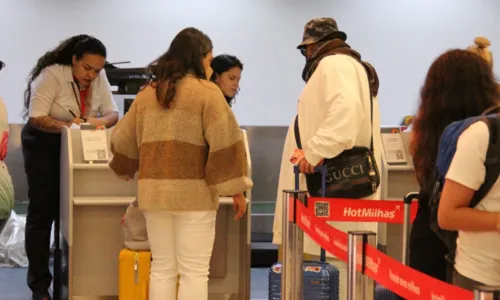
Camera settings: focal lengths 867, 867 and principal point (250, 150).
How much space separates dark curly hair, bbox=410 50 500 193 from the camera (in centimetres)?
321

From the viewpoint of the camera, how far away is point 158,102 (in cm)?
400

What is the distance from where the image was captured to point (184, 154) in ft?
13.1

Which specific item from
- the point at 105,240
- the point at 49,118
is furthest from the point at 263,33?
the point at 105,240

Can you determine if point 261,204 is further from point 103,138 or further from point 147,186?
point 147,186

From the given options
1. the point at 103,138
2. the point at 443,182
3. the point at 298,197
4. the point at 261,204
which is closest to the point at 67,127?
the point at 103,138

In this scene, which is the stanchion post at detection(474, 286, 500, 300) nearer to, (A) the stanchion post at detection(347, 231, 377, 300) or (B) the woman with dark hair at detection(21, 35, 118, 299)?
(A) the stanchion post at detection(347, 231, 377, 300)

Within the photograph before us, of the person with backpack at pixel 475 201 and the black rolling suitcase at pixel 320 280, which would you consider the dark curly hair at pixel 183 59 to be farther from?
the person with backpack at pixel 475 201

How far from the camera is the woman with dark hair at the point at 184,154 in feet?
13.1

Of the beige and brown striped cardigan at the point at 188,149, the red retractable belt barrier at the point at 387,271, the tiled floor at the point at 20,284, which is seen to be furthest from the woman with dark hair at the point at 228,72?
the red retractable belt barrier at the point at 387,271

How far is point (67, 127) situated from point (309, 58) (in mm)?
1548

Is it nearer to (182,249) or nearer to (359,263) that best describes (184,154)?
(182,249)

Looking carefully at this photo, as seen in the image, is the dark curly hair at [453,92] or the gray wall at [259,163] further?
the gray wall at [259,163]

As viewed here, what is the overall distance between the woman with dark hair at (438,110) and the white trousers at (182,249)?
1098 mm

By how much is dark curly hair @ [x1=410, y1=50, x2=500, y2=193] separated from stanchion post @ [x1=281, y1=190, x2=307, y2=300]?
1.73 feet
